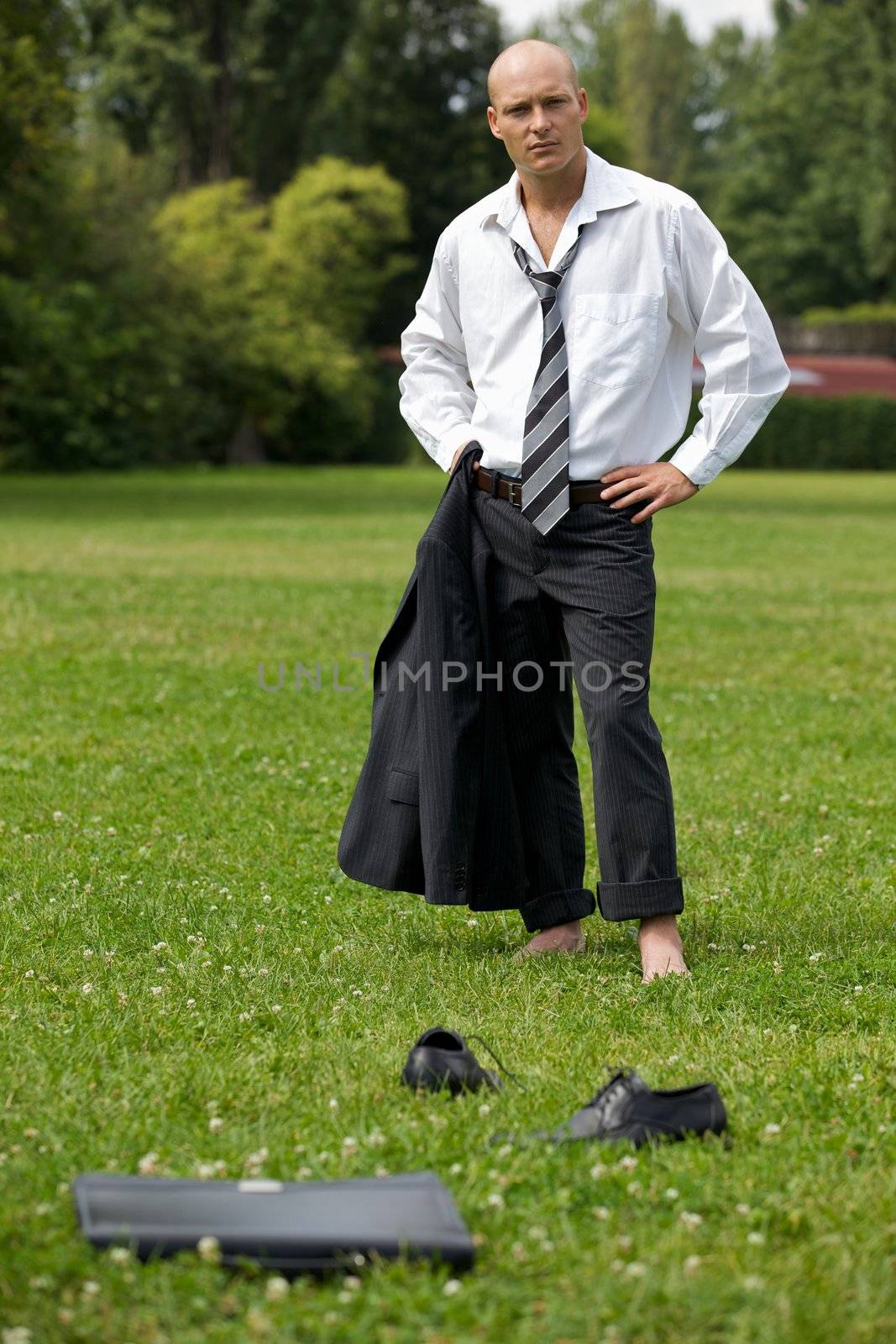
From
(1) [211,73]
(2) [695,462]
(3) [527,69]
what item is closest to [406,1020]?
(2) [695,462]

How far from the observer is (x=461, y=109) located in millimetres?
53750

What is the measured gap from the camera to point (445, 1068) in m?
3.53

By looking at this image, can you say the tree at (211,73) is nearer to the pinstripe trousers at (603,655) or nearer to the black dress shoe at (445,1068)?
the pinstripe trousers at (603,655)

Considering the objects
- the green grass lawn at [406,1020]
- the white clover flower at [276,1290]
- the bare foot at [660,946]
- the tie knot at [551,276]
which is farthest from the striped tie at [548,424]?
the white clover flower at [276,1290]

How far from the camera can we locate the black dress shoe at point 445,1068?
138 inches

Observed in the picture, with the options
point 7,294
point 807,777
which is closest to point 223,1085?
point 807,777

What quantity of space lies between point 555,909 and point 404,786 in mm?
569

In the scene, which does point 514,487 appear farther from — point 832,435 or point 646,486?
point 832,435

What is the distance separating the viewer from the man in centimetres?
431

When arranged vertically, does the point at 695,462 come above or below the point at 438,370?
below

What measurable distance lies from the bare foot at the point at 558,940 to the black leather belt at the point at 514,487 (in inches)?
47.6

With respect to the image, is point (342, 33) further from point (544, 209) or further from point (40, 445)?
point (544, 209)

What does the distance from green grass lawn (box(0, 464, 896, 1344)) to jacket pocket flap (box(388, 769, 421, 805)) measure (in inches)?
18.4

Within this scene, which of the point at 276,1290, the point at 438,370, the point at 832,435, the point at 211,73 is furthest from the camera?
the point at 832,435
